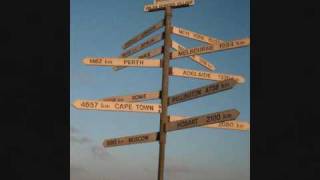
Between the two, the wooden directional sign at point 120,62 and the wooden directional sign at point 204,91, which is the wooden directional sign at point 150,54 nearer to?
the wooden directional sign at point 120,62

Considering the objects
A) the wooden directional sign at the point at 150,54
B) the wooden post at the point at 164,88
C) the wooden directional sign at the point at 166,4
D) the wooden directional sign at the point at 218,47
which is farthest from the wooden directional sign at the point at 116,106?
the wooden directional sign at the point at 166,4

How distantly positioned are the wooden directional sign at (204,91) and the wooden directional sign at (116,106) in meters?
0.32

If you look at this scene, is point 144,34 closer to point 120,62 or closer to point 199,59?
point 120,62

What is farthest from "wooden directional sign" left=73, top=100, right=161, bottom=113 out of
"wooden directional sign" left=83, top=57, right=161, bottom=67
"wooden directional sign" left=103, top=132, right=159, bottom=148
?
"wooden directional sign" left=83, top=57, right=161, bottom=67

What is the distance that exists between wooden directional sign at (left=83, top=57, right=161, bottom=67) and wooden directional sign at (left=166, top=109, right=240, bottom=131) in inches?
37.3

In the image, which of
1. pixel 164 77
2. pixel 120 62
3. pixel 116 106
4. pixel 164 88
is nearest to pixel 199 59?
pixel 164 77

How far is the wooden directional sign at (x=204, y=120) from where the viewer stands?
230 inches

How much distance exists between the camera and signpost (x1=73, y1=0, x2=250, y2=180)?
6578 mm

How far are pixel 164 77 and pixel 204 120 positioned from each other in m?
1.22
